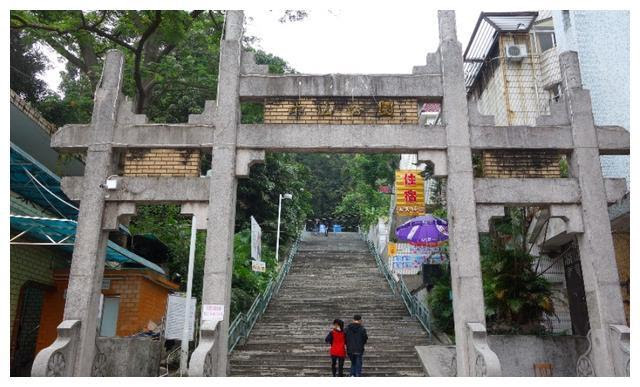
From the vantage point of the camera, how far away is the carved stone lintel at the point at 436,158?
29.5 feet

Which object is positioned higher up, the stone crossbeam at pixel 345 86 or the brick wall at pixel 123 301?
the stone crossbeam at pixel 345 86

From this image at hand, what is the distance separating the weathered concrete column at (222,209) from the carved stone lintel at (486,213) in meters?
4.30

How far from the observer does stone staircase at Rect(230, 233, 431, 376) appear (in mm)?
10680

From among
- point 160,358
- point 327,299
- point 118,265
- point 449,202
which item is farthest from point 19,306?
point 449,202

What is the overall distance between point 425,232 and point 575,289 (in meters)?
4.30

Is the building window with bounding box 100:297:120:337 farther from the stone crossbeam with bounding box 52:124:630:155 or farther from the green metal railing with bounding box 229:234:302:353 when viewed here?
the stone crossbeam with bounding box 52:124:630:155

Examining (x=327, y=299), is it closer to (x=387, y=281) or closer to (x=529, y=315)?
(x=387, y=281)

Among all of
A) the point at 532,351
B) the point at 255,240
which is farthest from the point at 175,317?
the point at 532,351

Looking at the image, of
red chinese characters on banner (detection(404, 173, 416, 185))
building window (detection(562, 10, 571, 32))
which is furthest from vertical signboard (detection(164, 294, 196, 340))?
building window (detection(562, 10, 571, 32))

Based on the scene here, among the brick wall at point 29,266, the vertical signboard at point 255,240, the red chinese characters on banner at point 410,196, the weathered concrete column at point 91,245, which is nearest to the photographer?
the weathered concrete column at point 91,245

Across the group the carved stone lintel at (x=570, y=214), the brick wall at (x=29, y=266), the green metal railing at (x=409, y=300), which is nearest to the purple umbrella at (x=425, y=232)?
the green metal railing at (x=409, y=300)

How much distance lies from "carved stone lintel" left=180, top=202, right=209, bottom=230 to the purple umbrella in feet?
25.7

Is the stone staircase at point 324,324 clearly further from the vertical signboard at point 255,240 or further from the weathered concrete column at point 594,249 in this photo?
the weathered concrete column at point 594,249

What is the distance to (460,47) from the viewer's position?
372 inches
